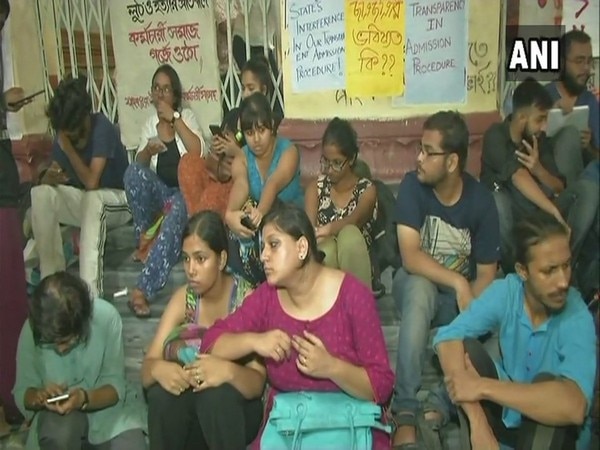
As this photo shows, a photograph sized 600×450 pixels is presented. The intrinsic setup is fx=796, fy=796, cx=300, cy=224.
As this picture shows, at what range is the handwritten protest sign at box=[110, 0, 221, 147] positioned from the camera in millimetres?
2199

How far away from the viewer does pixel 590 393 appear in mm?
1891

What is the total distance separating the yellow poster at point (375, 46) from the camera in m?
2.08

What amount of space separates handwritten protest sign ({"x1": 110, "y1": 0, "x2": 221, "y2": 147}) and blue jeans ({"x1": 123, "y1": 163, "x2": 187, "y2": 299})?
6.8 inches

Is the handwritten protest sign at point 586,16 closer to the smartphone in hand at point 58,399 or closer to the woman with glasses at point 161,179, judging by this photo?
the woman with glasses at point 161,179

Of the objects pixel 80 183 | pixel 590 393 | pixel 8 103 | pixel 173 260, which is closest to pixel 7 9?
pixel 8 103

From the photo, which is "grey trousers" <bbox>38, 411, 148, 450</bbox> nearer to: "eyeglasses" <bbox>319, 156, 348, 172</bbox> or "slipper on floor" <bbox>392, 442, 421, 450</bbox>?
"slipper on floor" <bbox>392, 442, 421, 450</bbox>

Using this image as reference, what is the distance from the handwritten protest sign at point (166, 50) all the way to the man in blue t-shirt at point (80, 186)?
0.13 m

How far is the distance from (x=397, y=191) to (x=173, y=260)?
669 mm

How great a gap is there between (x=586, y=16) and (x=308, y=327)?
1023mm

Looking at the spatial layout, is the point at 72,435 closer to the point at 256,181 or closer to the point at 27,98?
the point at 256,181

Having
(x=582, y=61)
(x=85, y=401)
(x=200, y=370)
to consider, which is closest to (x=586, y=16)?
(x=582, y=61)

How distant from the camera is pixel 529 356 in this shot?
198 cm

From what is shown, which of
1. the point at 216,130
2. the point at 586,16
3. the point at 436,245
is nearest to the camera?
the point at 586,16

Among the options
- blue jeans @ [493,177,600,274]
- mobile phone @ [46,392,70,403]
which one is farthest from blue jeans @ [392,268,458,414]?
mobile phone @ [46,392,70,403]
